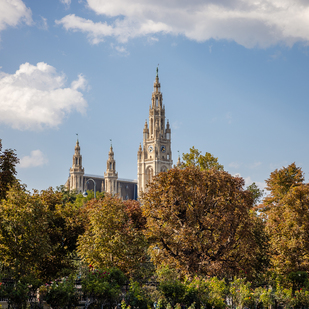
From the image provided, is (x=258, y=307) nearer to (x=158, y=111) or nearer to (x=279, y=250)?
(x=279, y=250)

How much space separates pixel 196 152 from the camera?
41438mm

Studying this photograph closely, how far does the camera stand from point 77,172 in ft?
434

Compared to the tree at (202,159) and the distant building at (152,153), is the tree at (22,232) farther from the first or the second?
the distant building at (152,153)

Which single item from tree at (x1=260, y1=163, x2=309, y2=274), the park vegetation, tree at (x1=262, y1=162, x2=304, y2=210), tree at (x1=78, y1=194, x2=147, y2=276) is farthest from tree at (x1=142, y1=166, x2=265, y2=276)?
tree at (x1=262, y1=162, x2=304, y2=210)

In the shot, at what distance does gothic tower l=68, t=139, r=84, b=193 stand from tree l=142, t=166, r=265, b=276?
109 meters

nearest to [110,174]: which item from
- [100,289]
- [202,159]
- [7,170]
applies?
[202,159]

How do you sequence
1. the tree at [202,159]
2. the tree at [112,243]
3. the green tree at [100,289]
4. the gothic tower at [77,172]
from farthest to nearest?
the gothic tower at [77,172], the tree at [202,159], the tree at [112,243], the green tree at [100,289]

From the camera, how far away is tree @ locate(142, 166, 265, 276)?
78.7 ft

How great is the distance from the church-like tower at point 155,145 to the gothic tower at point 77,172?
882 inches

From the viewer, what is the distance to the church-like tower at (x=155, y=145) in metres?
146

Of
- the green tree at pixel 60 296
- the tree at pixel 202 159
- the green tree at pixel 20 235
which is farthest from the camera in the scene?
the tree at pixel 202 159

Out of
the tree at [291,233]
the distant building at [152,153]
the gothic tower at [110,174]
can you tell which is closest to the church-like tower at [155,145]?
the distant building at [152,153]

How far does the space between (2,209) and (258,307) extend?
513 inches

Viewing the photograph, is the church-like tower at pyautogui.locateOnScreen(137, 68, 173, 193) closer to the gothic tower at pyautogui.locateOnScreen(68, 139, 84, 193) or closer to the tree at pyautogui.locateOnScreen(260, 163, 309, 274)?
the gothic tower at pyautogui.locateOnScreen(68, 139, 84, 193)
